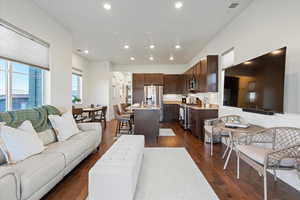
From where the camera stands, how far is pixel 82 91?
714 cm

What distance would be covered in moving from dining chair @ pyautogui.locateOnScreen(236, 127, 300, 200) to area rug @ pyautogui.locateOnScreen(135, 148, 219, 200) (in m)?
0.66

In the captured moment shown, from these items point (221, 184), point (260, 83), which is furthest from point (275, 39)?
point (221, 184)

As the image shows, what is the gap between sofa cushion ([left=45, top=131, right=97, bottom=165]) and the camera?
2258mm

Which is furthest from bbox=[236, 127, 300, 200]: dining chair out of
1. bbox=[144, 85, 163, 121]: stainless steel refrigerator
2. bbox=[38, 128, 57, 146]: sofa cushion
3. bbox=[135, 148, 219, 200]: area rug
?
bbox=[144, 85, 163, 121]: stainless steel refrigerator

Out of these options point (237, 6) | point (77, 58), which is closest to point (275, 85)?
point (237, 6)

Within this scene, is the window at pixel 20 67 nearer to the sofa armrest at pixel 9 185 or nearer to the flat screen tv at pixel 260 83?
the sofa armrest at pixel 9 185

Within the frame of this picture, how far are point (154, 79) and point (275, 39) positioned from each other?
19.2 ft

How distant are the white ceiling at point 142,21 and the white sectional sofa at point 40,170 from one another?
250 cm

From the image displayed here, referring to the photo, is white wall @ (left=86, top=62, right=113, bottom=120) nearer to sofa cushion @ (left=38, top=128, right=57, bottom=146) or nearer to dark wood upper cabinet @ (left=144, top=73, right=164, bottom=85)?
dark wood upper cabinet @ (left=144, top=73, right=164, bottom=85)

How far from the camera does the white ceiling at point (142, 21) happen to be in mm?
3031

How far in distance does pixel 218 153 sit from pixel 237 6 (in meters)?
3.04

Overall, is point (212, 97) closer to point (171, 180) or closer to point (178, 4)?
point (178, 4)

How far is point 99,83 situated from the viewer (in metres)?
7.71

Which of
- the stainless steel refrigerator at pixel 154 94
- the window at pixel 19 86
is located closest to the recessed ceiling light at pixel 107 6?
the window at pixel 19 86
